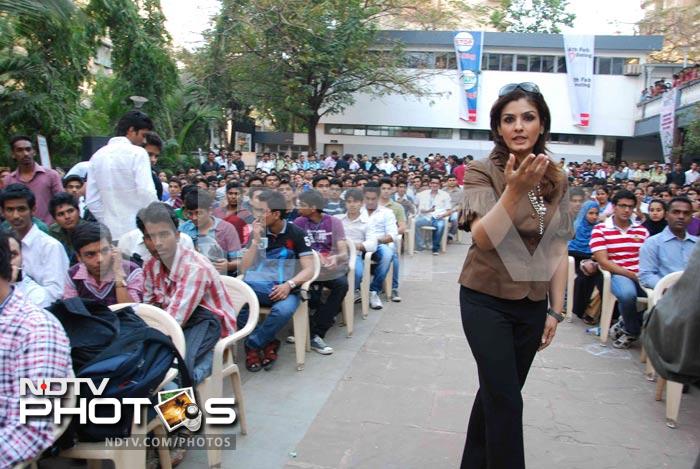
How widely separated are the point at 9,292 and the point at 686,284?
193 centimetres

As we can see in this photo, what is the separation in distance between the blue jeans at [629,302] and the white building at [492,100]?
18.3 m

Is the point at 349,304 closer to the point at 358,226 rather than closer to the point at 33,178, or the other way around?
the point at 358,226

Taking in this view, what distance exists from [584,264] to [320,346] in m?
2.66

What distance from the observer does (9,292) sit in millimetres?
1825

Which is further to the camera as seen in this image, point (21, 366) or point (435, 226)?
point (435, 226)

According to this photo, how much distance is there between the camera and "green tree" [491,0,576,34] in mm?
31234

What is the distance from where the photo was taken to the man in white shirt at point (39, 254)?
9.87 ft

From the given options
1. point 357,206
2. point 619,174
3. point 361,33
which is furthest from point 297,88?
point 357,206

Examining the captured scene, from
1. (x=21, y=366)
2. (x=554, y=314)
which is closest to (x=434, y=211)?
(x=554, y=314)

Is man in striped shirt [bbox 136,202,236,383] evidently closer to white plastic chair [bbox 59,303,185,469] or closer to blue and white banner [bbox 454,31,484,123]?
white plastic chair [bbox 59,303,185,469]

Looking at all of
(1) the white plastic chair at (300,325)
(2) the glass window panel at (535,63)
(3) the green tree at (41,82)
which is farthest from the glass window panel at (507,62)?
(1) the white plastic chair at (300,325)

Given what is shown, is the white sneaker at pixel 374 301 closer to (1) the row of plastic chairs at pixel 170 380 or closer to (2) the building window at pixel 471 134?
(1) the row of plastic chairs at pixel 170 380

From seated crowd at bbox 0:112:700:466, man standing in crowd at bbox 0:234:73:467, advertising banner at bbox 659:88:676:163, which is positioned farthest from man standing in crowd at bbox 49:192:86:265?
advertising banner at bbox 659:88:676:163

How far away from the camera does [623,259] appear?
15.5ft
